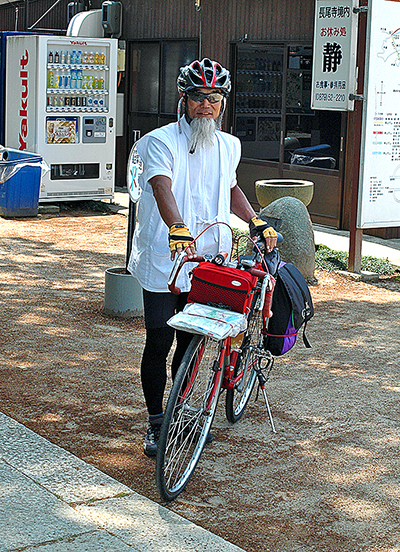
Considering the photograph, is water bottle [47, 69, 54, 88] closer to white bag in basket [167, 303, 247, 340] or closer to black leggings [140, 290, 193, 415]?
black leggings [140, 290, 193, 415]

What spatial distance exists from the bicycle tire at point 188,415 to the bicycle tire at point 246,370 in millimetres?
312

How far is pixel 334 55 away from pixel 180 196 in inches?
198

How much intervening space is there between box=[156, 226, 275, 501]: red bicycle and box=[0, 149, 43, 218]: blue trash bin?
7.72m

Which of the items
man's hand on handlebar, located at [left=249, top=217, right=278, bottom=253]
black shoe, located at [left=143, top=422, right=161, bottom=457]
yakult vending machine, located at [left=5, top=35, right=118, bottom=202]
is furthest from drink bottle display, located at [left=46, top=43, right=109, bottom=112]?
black shoe, located at [left=143, top=422, right=161, bottom=457]

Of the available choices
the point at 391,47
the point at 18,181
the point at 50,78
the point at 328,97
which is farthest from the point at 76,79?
the point at 391,47

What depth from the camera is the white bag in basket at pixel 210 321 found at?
3592mm

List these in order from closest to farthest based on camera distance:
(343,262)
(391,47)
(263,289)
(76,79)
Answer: (263,289)
(391,47)
(343,262)
(76,79)

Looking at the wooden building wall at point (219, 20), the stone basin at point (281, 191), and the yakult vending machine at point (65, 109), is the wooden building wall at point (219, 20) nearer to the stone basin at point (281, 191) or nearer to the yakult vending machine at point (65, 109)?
the yakult vending machine at point (65, 109)

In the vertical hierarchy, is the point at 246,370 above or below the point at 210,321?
below

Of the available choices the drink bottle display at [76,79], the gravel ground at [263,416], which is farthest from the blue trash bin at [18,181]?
the gravel ground at [263,416]

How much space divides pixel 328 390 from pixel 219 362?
1610 mm

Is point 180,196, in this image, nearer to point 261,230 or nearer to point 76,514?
point 261,230

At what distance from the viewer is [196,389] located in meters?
Result: 3.86

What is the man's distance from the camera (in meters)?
3.93
